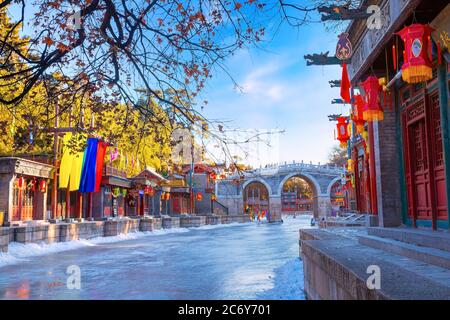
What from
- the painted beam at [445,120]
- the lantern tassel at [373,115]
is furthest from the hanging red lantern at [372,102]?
the painted beam at [445,120]

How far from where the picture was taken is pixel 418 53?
22.0ft

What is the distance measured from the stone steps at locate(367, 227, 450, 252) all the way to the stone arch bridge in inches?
1978

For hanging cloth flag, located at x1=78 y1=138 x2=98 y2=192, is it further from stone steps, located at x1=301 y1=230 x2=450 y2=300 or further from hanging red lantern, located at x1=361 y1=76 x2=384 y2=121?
stone steps, located at x1=301 y1=230 x2=450 y2=300

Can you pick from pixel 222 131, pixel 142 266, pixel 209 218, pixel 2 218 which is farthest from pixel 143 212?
pixel 222 131

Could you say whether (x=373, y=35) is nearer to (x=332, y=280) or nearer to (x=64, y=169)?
(x=332, y=280)

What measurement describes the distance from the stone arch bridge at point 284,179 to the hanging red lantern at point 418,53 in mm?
51717

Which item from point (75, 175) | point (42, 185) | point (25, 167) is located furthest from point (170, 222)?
point (25, 167)

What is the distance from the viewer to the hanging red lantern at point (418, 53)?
6.69 meters

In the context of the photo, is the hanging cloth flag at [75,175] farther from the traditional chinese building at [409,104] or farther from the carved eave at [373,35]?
the traditional chinese building at [409,104]

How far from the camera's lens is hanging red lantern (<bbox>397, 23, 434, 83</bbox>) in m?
6.69

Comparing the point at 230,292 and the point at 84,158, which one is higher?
the point at 84,158

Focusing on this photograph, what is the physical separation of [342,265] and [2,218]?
16.5 meters
